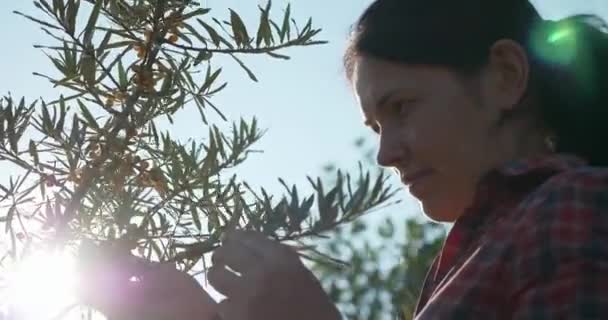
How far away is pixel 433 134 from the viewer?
103 centimetres

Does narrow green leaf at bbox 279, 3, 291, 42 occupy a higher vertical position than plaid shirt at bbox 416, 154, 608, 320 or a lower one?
higher

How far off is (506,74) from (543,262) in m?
0.36

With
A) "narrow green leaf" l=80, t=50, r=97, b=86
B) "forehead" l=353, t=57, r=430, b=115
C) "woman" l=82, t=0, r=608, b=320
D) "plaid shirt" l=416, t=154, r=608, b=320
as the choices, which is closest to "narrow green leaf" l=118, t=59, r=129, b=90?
"narrow green leaf" l=80, t=50, r=97, b=86

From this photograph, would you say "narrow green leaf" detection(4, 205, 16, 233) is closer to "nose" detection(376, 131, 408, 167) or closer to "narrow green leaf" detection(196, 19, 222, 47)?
"narrow green leaf" detection(196, 19, 222, 47)

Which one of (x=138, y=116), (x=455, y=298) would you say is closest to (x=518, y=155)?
(x=455, y=298)

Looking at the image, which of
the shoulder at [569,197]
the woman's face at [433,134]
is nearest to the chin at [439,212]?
the woman's face at [433,134]

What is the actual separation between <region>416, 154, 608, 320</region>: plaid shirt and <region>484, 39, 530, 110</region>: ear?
8.3 inches

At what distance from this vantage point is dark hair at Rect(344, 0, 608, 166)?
1084 mm

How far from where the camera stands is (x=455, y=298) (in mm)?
797

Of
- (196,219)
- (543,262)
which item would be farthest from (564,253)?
(196,219)

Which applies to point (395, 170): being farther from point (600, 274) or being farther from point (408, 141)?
point (600, 274)

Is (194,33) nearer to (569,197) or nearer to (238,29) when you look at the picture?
(238,29)

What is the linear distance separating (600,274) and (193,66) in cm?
91

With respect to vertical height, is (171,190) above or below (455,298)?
above
